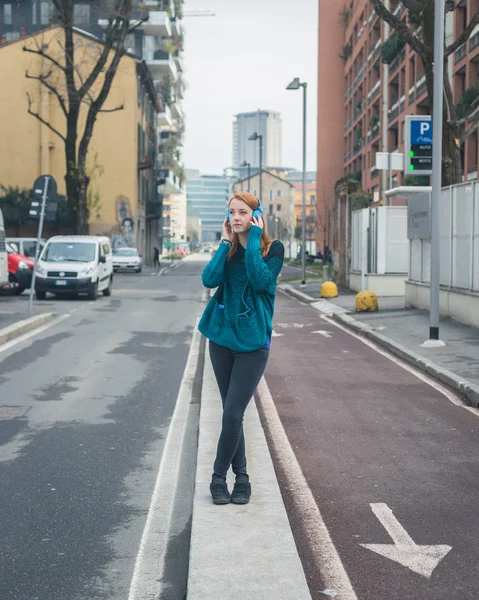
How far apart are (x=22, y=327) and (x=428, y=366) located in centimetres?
812

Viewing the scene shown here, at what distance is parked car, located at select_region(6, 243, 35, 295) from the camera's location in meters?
27.6

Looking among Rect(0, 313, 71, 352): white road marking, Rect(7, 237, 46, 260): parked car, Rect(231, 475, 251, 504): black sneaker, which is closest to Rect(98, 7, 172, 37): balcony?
Rect(7, 237, 46, 260): parked car

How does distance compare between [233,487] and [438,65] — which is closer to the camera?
[233,487]

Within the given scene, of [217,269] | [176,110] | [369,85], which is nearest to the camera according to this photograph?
[217,269]

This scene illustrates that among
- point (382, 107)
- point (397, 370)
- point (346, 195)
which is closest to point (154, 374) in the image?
point (397, 370)

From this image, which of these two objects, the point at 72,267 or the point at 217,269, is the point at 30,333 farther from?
the point at 217,269

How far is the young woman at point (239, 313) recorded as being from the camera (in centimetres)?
500

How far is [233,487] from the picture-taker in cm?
530

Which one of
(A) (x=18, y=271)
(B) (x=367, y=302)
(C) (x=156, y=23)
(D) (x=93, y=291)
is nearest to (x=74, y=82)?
(A) (x=18, y=271)

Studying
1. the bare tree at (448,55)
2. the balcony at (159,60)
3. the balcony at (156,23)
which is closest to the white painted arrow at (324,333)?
the bare tree at (448,55)

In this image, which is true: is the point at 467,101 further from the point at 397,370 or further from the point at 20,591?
the point at 20,591

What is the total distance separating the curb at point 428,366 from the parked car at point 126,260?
34.9m

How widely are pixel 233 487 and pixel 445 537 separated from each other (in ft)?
4.13

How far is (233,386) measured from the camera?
16.6 ft
